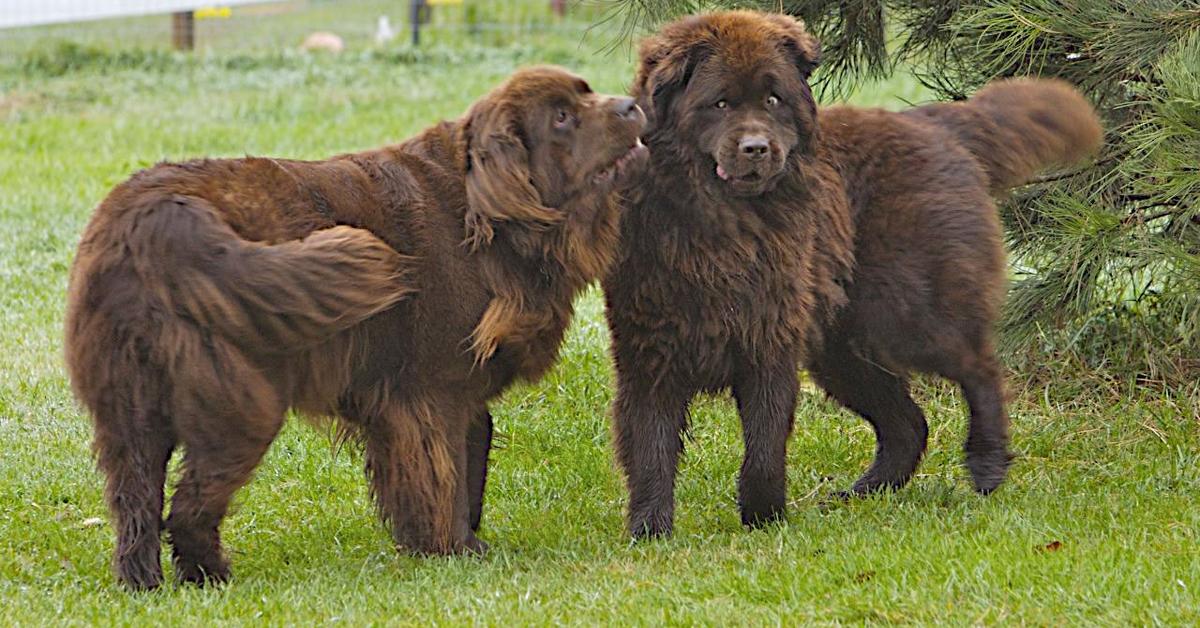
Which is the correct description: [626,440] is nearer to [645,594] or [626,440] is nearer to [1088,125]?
[645,594]

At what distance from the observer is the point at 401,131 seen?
1298cm

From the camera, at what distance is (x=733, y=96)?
475cm

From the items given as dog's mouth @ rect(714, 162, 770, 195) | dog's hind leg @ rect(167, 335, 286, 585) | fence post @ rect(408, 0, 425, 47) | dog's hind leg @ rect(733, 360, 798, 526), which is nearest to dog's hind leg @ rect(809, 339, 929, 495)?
dog's hind leg @ rect(733, 360, 798, 526)

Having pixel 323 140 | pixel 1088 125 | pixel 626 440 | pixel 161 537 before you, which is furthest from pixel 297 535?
pixel 323 140

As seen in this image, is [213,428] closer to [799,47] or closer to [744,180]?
[744,180]

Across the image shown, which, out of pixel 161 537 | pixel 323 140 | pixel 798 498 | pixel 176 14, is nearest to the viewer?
pixel 161 537

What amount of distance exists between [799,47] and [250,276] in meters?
2.01

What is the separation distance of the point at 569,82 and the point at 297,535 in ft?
6.48

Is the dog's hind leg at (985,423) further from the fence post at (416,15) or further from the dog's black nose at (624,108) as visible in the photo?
the fence post at (416,15)

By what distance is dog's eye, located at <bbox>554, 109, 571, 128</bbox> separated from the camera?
4.64m

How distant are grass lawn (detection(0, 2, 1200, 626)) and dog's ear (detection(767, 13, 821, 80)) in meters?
1.49

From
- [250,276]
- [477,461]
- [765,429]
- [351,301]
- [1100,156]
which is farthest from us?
[1100,156]

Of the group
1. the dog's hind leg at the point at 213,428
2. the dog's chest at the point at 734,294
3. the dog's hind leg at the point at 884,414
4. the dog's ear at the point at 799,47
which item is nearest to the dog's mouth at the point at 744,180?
the dog's chest at the point at 734,294

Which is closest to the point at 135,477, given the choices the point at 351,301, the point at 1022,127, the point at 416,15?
the point at 351,301
